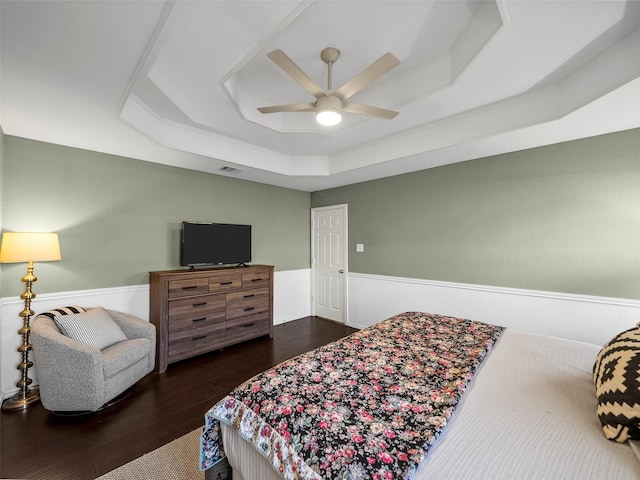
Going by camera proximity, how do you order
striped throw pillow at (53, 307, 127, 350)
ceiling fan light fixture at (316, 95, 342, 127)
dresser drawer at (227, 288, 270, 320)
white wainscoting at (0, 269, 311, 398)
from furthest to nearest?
dresser drawer at (227, 288, 270, 320), white wainscoting at (0, 269, 311, 398), striped throw pillow at (53, 307, 127, 350), ceiling fan light fixture at (316, 95, 342, 127)

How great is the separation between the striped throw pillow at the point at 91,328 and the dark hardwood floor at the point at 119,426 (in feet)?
1.78

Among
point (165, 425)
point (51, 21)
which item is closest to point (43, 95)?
point (51, 21)

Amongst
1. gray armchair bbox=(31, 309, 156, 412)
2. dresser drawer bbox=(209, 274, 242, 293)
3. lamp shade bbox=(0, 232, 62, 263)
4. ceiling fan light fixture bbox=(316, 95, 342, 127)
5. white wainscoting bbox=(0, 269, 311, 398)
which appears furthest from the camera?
dresser drawer bbox=(209, 274, 242, 293)

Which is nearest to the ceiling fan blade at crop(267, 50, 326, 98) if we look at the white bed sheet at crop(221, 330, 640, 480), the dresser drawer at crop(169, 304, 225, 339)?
the white bed sheet at crop(221, 330, 640, 480)

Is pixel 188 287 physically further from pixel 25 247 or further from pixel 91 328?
pixel 25 247

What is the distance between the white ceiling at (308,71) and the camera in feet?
4.84

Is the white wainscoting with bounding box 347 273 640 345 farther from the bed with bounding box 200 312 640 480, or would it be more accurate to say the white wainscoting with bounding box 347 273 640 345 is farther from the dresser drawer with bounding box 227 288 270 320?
the dresser drawer with bounding box 227 288 270 320

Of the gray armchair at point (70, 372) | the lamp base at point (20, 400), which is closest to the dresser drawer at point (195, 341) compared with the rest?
the gray armchair at point (70, 372)

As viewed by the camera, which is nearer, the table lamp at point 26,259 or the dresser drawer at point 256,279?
the table lamp at point 26,259

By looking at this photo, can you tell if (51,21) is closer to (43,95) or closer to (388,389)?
(43,95)

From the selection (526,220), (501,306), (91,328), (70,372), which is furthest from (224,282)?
(526,220)

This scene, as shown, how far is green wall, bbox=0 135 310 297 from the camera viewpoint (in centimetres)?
252

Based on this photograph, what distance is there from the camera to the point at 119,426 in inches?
79.6

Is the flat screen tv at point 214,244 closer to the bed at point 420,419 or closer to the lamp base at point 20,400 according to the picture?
the lamp base at point 20,400
